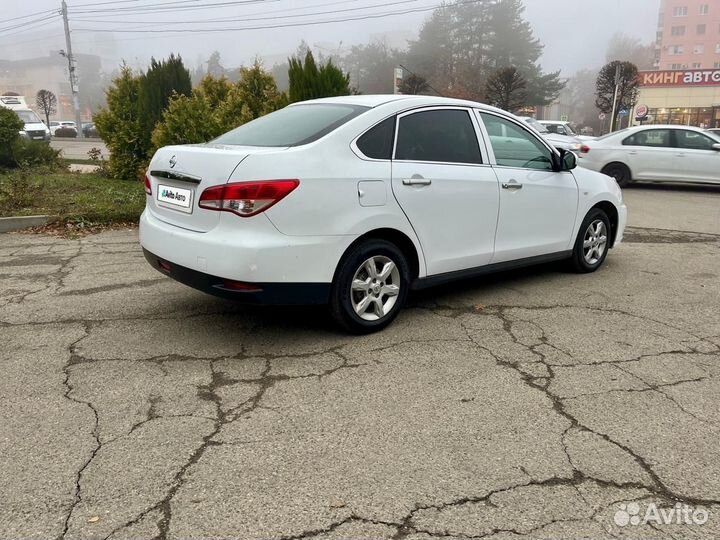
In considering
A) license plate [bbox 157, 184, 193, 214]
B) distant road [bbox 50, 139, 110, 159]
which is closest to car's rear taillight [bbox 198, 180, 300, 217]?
license plate [bbox 157, 184, 193, 214]

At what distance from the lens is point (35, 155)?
1348 centimetres

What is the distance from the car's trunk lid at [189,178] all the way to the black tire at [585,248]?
11.2 feet

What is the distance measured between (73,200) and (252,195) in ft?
22.3

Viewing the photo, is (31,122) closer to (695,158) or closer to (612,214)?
(695,158)

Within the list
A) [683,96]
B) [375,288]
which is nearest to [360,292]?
[375,288]

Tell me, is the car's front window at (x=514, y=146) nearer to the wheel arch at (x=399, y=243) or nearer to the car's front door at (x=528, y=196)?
the car's front door at (x=528, y=196)

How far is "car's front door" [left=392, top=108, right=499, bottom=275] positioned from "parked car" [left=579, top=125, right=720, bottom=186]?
1030cm

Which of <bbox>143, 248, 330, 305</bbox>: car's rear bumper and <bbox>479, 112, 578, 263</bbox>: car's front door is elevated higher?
<bbox>479, 112, 578, 263</bbox>: car's front door

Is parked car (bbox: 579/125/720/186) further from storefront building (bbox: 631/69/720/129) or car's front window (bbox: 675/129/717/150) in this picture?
storefront building (bbox: 631/69/720/129)

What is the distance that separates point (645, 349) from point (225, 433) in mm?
2900

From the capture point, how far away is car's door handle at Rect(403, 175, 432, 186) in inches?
167

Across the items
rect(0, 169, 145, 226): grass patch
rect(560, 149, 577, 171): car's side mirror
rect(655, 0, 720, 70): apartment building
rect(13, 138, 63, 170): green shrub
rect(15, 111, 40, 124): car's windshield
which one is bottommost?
rect(0, 169, 145, 226): grass patch

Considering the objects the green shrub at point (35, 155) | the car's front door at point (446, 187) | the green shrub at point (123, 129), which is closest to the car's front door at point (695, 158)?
the car's front door at point (446, 187)

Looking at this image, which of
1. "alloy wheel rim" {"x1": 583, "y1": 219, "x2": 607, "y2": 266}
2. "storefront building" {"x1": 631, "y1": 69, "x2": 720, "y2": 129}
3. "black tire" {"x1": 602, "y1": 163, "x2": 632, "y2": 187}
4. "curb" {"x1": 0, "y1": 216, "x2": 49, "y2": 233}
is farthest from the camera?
"storefront building" {"x1": 631, "y1": 69, "x2": 720, "y2": 129}
